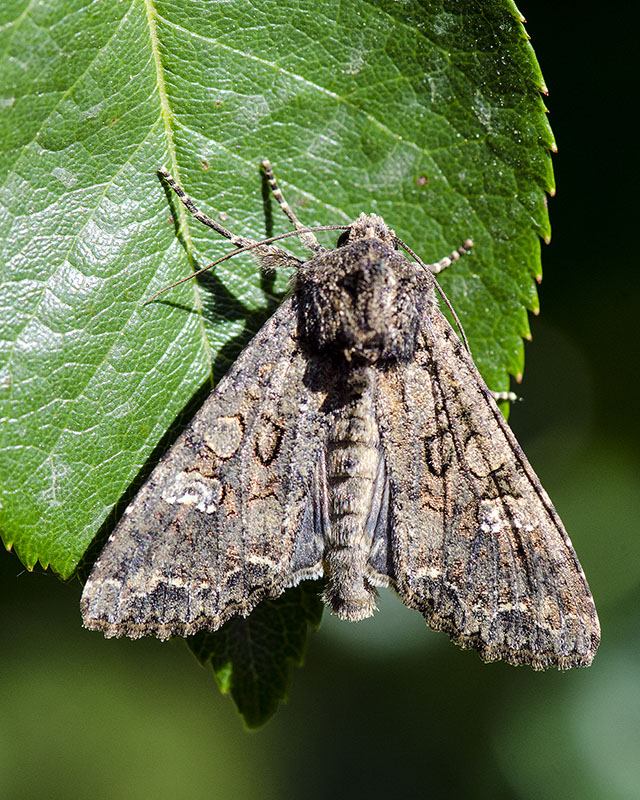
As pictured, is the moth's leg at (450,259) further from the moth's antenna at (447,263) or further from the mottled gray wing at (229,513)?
the mottled gray wing at (229,513)

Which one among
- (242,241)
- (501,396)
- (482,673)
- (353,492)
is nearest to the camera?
(242,241)

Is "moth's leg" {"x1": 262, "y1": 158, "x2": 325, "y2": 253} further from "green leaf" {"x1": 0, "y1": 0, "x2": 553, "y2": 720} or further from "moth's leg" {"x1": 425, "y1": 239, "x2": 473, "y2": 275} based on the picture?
"moth's leg" {"x1": 425, "y1": 239, "x2": 473, "y2": 275}

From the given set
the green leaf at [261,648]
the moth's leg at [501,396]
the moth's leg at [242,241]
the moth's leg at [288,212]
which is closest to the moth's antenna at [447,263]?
the moth's leg at [501,396]

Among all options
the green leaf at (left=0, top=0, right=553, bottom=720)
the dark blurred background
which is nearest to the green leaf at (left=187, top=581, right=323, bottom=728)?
the green leaf at (left=0, top=0, right=553, bottom=720)

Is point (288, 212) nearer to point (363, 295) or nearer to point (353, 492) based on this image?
point (363, 295)

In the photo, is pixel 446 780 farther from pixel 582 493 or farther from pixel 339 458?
pixel 339 458

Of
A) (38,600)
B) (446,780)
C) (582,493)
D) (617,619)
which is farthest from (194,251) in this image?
(446,780)

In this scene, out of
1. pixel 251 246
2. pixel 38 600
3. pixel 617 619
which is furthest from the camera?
pixel 617 619

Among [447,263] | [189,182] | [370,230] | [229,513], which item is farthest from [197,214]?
[229,513]
